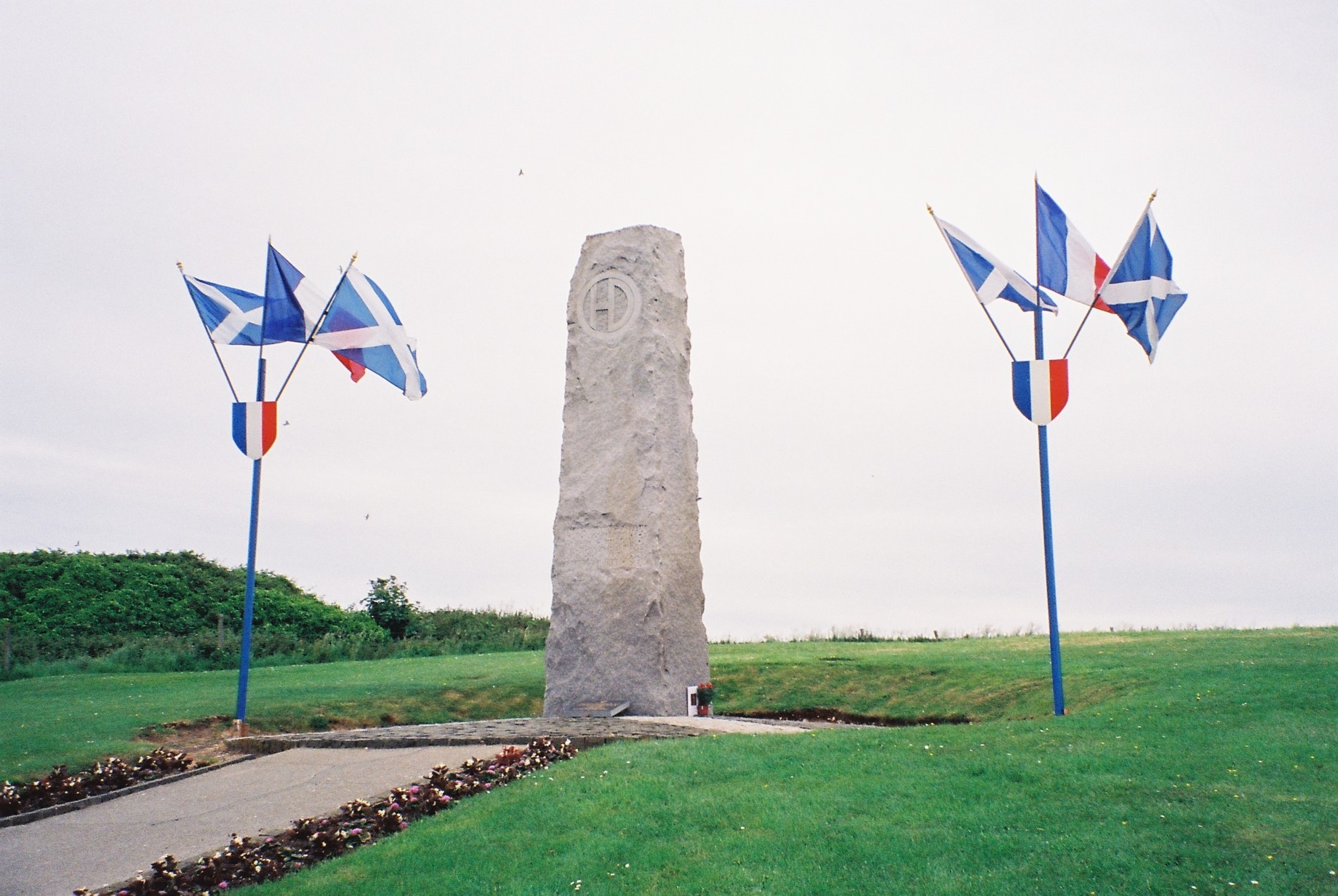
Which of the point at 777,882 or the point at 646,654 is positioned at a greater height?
the point at 646,654

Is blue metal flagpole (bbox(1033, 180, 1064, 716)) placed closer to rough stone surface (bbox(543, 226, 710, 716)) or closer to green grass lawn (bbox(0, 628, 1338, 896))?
green grass lawn (bbox(0, 628, 1338, 896))

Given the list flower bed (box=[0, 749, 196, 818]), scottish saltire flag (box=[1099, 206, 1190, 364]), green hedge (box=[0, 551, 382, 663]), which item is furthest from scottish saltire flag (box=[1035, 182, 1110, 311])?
green hedge (box=[0, 551, 382, 663])

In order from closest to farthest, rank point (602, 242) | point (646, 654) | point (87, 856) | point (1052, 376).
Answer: point (87, 856) → point (1052, 376) → point (646, 654) → point (602, 242)

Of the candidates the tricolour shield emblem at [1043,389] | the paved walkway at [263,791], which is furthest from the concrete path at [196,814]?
the tricolour shield emblem at [1043,389]

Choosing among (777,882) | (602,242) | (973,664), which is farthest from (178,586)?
(777,882)

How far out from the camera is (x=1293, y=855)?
6.38m

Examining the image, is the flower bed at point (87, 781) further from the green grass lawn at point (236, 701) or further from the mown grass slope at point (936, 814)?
the mown grass slope at point (936, 814)

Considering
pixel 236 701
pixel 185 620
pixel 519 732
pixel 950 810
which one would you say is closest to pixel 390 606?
pixel 185 620

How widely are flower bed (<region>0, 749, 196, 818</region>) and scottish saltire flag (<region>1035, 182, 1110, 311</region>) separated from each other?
10.5m

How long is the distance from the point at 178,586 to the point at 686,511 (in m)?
22.4

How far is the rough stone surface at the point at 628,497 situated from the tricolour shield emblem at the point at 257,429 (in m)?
3.69

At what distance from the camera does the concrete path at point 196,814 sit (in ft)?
25.9

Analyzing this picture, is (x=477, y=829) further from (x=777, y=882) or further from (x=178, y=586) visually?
(x=178, y=586)

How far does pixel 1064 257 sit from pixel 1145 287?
3.00ft
